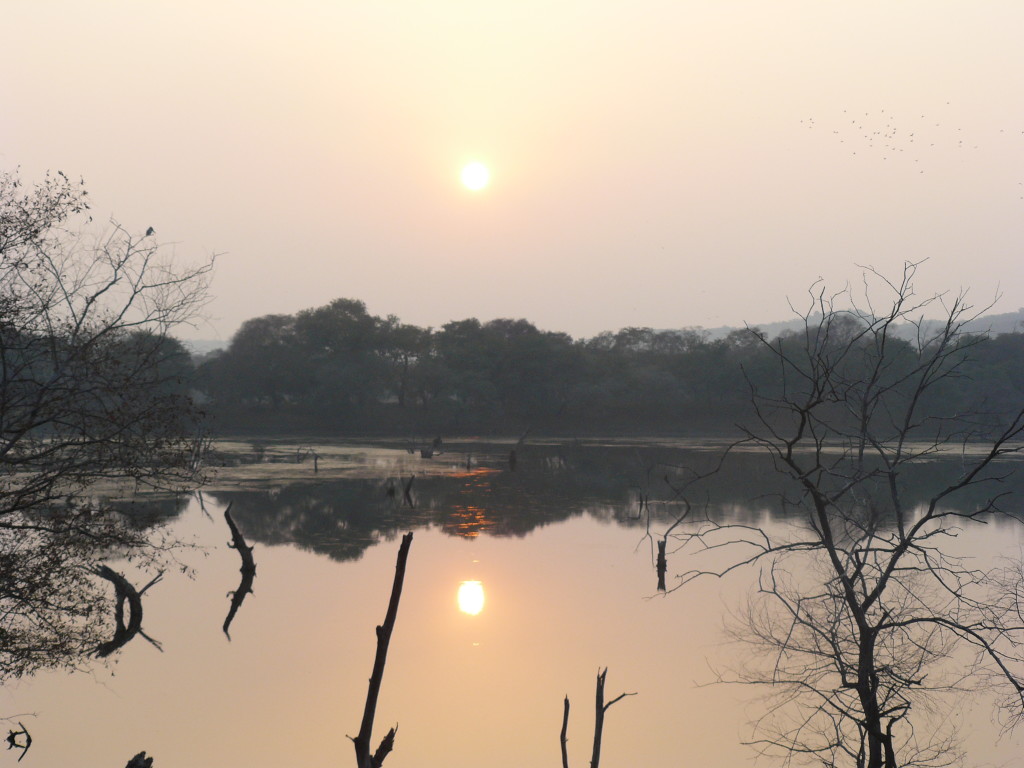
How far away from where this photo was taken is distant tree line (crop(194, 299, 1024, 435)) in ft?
179

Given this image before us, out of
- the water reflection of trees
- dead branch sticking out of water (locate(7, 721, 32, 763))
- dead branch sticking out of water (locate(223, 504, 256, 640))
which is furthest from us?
the water reflection of trees

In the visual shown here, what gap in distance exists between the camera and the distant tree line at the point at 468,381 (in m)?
54.6

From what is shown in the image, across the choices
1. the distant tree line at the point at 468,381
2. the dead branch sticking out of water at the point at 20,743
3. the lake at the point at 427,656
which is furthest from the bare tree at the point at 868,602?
the distant tree line at the point at 468,381

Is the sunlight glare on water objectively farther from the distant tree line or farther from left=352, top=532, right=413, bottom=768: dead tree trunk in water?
the distant tree line

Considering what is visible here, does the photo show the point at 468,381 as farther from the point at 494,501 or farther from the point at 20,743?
the point at 20,743

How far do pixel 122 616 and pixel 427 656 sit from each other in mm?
4076

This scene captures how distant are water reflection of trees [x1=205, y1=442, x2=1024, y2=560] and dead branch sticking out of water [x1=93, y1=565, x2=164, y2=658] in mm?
5626

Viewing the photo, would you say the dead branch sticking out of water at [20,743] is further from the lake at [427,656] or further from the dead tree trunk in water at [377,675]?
the dead tree trunk in water at [377,675]

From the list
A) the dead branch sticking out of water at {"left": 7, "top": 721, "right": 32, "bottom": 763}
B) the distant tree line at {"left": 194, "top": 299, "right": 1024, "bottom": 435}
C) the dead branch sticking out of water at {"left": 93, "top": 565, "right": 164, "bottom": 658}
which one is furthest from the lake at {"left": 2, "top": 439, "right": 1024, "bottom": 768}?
the distant tree line at {"left": 194, "top": 299, "right": 1024, "bottom": 435}

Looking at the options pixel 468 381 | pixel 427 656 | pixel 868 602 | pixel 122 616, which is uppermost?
pixel 468 381

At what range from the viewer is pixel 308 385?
181 ft

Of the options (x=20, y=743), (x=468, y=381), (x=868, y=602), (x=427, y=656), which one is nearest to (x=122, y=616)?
(x=20, y=743)

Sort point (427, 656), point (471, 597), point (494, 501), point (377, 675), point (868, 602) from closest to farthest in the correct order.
Answer: point (377, 675) < point (868, 602) < point (427, 656) < point (471, 597) < point (494, 501)

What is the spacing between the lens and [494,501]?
25.4 m
